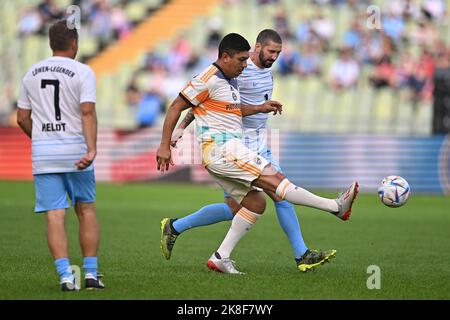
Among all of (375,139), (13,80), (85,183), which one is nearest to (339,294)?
(85,183)

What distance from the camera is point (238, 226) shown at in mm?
9070

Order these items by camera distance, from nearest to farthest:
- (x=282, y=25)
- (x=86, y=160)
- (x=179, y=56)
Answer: (x=86, y=160) < (x=282, y=25) < (x=179, y=56)

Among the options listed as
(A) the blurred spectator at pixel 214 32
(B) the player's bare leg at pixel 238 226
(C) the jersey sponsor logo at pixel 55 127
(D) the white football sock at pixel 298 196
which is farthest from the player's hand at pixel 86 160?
(A) the blurred spectator at pixel 214 32

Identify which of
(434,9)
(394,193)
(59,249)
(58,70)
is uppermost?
(434,9)

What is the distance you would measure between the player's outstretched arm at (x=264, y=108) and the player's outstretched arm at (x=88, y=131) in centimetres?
202

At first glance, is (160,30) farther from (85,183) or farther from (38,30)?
(85,183)

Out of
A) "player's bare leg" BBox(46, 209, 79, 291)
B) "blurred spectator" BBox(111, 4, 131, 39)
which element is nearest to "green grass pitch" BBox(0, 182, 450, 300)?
"player's bare leg" BBox(46, 209, 79, 291)

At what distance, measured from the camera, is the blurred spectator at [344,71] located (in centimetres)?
2448

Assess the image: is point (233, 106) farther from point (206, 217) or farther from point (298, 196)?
point (206, 217)

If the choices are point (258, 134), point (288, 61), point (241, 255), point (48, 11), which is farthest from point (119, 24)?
point (258, 134)

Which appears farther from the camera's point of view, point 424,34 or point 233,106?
point 424,34

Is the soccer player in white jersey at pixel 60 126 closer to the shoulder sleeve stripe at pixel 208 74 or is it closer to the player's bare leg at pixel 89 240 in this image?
the player's bare leg at pixel 89 240

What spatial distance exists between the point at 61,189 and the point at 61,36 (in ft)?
3.95

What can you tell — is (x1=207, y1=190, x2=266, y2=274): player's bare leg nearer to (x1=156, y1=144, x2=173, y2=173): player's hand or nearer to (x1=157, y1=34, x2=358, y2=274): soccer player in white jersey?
(x1=157, y1=34, x2=358, y2=274): soccer player in white jersey
